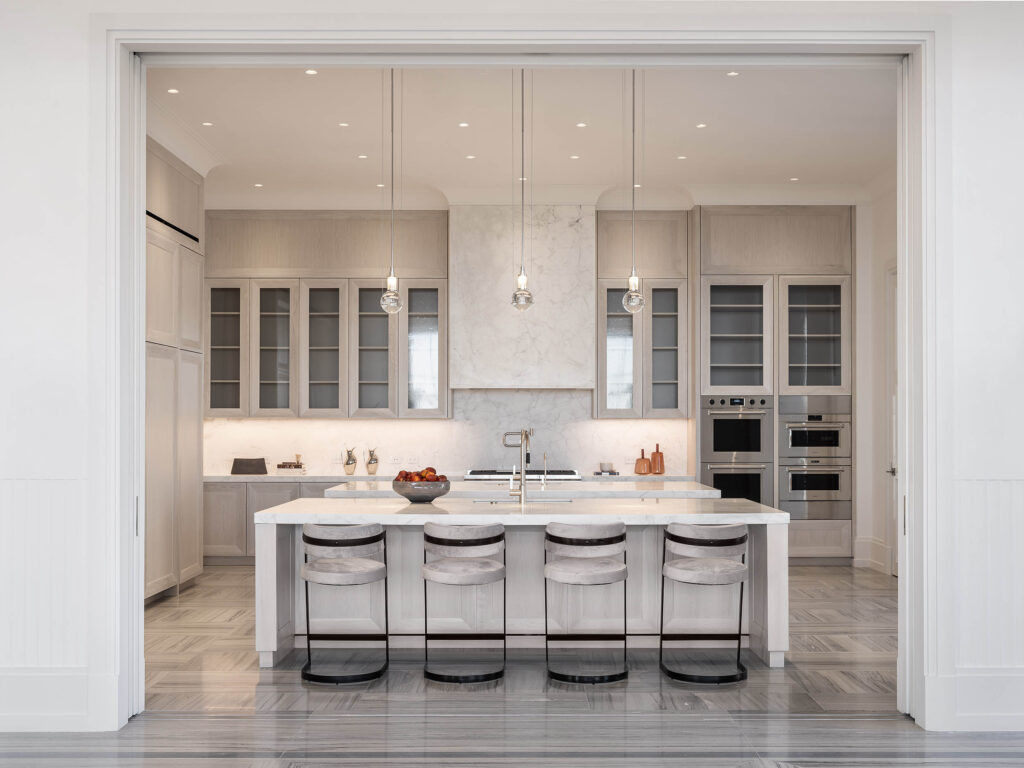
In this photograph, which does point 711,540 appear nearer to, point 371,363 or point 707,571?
point 707,571

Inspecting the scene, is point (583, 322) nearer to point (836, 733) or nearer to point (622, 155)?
point (622, 155)

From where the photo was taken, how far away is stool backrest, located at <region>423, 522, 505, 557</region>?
4176 millimetres

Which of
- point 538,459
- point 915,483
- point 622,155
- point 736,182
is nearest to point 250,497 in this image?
point 538,459

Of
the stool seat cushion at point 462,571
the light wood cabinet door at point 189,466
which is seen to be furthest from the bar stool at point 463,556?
the light wood cabinet door at point 189,466

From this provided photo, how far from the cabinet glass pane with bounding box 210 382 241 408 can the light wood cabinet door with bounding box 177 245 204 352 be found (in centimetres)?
117

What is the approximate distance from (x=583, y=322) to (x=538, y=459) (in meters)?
1.33

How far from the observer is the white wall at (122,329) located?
12.0 ft

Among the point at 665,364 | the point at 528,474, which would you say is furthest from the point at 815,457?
the point at 528,474

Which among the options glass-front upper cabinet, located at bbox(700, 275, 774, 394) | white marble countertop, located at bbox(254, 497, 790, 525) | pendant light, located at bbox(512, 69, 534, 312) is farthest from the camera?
glass-front upper cabinet, located at bbox(700, 275, 774, 394)

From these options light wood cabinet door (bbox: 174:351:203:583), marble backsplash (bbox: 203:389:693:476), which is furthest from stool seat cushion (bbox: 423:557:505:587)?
marble backsplash (bbox: 203:389:693:476)

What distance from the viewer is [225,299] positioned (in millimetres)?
7883

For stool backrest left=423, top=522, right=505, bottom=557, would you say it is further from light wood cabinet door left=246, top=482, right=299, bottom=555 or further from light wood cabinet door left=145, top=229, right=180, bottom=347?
light wood cabinet door left=246, top=482, right=299, bottom=555

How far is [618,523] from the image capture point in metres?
4.25

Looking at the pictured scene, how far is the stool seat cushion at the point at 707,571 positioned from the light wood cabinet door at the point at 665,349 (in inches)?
136
